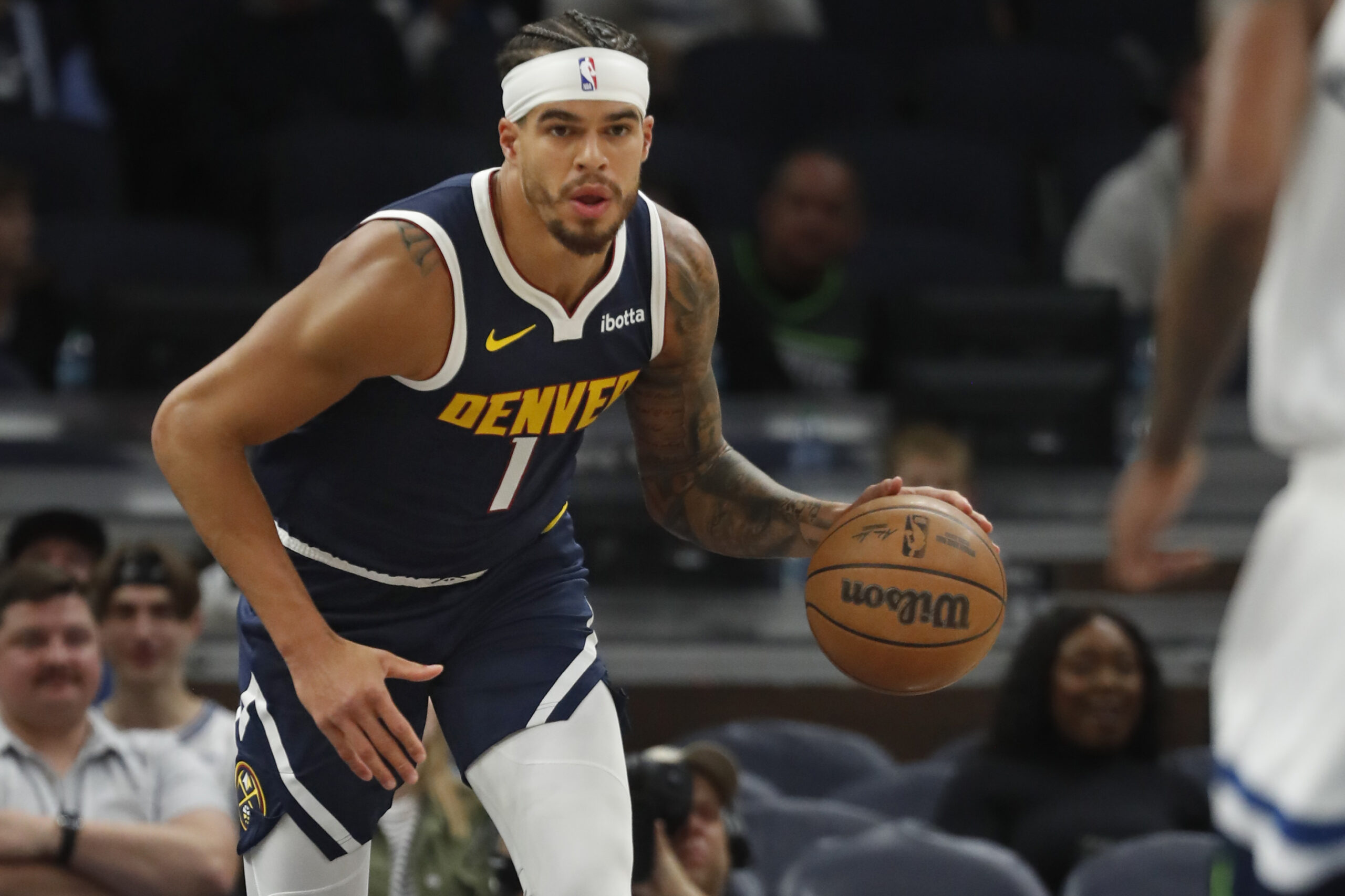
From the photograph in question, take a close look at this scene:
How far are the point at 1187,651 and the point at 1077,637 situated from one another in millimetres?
1150

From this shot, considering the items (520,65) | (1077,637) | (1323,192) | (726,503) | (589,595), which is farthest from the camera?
(589,595)

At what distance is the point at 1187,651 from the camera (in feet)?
21.3

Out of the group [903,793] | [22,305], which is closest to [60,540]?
[22,305]

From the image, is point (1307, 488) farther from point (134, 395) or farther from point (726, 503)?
point (134, 395)

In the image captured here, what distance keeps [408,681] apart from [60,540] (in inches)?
121

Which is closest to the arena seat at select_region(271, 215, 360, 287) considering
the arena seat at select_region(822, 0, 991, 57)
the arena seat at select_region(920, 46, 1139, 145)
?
the arena seat at select_region(920, 46, 1139, 145)

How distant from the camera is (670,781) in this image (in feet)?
14.2

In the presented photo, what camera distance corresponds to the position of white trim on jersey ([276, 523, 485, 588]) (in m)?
3.21

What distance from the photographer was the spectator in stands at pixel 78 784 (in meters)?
4.50

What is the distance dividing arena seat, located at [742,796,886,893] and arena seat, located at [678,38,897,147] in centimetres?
399

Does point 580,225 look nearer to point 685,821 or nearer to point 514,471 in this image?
point 514,471

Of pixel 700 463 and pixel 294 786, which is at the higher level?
pixel 700 463

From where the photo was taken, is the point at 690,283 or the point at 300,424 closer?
the point at 300,424

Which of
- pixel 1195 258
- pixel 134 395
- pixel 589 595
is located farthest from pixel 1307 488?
pixel 134 395
